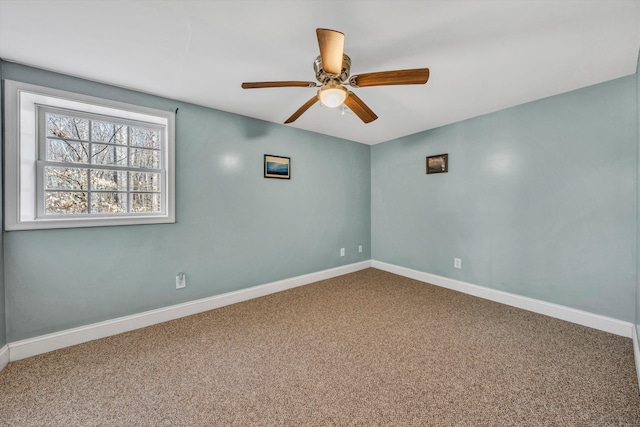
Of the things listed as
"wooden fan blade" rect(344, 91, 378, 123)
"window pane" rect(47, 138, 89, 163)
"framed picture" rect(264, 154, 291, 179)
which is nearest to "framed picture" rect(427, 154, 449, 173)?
"wooden fan blade" rect(344, 91, 378, 123)

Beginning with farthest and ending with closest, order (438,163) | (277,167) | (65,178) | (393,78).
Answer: (438,163) < (277,167) < (65,178) < (393,78)

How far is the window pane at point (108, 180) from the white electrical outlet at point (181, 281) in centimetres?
101

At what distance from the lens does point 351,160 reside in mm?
4125

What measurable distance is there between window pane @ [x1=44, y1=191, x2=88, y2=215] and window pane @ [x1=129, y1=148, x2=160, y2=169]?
1.64ft

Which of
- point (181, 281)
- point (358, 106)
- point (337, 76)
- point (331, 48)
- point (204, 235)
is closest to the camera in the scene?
point (331, 48)

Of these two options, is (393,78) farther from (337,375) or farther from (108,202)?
(108,202)

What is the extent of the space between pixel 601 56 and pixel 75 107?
4235 millimetres

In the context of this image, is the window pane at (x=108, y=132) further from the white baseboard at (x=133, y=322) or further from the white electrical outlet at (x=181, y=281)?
the white baseboard at (x=133, y=322)

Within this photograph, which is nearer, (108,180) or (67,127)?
(67,127)

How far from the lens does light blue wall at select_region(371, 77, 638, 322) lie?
216 centimetres

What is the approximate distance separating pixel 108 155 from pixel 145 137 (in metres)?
0.37

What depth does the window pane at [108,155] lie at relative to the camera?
2217 millimetres

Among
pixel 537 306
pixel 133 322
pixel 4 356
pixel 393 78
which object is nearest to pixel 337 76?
pixel 393 78

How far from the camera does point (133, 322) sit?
2301mm
